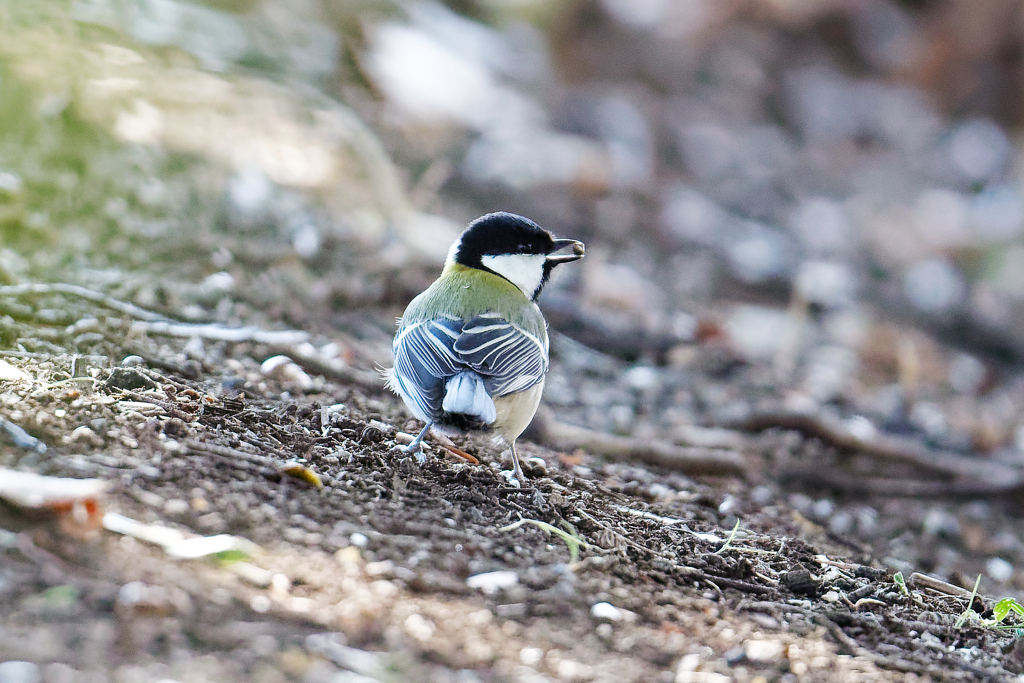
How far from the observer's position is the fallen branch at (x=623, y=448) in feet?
12.6

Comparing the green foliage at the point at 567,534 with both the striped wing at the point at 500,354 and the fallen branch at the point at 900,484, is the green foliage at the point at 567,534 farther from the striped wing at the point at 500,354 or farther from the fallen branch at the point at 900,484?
the fallen branch at the point at 900,484

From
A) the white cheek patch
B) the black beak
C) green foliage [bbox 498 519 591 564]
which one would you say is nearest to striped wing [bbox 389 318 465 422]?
green foliage [bbox 498 519 591 564]

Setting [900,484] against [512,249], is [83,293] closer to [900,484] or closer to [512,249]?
[512,249]

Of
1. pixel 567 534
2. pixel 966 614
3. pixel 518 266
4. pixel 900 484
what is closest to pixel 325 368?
pixel 518 266

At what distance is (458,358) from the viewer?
9.73 feet

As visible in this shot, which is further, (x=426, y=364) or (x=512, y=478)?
(x=512, y=478)

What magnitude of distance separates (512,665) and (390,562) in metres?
0.43

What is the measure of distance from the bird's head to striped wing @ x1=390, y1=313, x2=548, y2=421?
1.54 feet

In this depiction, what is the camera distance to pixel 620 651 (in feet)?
6.91

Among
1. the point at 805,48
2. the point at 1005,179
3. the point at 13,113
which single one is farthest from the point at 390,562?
the point at 805,48

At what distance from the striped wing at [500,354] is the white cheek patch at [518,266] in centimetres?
43

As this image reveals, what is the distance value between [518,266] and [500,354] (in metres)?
0.71

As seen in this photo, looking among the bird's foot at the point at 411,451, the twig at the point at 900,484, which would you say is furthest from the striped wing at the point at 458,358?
the twig at the point at 900,484

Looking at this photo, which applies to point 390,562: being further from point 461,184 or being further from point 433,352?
point 461,184
